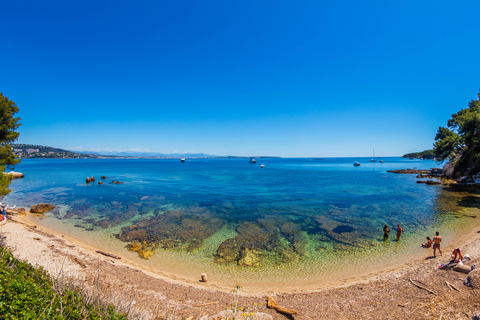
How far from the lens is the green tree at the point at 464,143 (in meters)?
40.7

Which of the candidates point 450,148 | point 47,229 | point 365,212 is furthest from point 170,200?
point 450,148

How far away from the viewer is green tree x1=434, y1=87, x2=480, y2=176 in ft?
133

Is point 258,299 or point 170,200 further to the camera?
point 170,200

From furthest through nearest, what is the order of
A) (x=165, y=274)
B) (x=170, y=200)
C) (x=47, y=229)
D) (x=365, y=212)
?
1. (x=170, y=200)
2. (x=365, y=212)
3. (x=47, y=229)
4. (x=165, y=274)

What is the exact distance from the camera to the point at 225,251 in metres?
18.3

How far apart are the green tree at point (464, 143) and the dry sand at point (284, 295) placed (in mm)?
40516

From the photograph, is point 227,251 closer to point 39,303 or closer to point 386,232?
point 39,303

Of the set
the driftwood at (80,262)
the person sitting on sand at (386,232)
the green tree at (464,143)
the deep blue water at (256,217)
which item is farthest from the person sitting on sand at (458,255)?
the green tree at (464,143)

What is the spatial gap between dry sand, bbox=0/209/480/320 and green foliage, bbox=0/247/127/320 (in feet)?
2.34

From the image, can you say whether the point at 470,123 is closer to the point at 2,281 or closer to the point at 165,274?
the point at 165,274

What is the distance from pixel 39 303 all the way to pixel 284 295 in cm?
1100

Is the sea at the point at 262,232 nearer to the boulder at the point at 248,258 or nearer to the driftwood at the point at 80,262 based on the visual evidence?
the boulder at the point at 248,258

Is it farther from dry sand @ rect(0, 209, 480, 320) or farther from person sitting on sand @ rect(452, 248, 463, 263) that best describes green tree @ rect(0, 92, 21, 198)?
person sitting on sand @ rect(452, 248, 463, 263)

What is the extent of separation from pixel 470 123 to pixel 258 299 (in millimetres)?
56025
